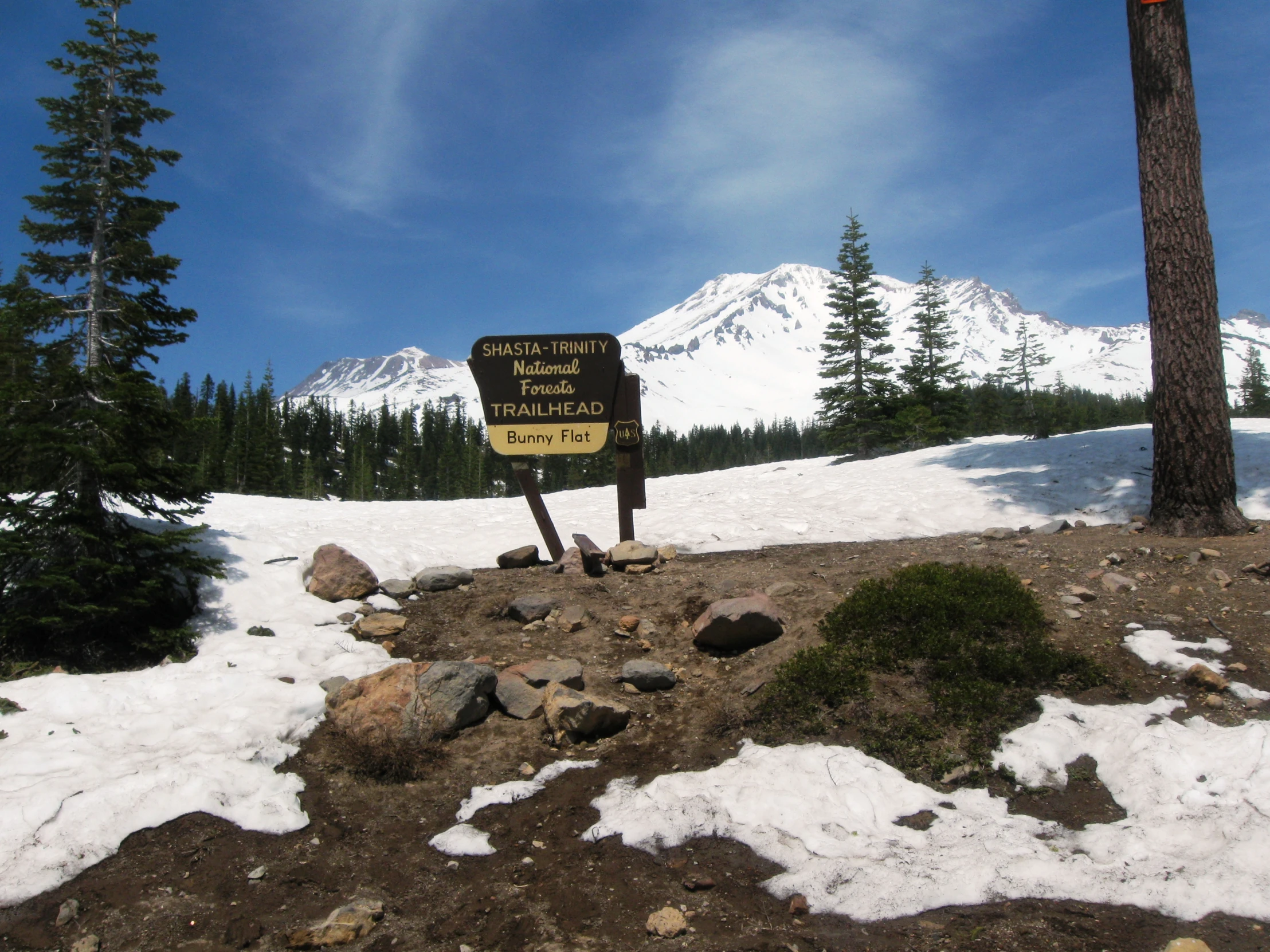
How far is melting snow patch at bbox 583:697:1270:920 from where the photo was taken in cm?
366

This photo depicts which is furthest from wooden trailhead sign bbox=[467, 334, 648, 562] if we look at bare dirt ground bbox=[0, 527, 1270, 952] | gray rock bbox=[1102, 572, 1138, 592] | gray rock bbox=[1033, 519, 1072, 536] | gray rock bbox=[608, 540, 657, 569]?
gray rock bbox=[1033, 519, 1072, 536]

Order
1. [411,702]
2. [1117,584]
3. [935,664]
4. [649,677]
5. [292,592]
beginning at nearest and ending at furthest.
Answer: [411,702], [935,664], [649,677], [1117,584], [292,592]

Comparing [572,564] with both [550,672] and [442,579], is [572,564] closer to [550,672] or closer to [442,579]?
[442,579]

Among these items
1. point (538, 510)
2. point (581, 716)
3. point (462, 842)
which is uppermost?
point (538, 510)

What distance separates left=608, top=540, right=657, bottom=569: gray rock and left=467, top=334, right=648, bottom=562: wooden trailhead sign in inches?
29.0

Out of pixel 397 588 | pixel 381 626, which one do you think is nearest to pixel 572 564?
pixel 397 588

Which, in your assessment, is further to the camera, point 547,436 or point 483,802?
point 547,436

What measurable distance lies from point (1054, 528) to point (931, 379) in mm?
30295

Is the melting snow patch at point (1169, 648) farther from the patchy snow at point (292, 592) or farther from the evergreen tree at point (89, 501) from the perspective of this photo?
the evergreen tree at point (89, 501)

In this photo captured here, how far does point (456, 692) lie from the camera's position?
19.0ft

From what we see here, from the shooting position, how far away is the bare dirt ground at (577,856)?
348 centimetres

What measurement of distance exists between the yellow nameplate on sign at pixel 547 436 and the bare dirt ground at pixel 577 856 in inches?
135

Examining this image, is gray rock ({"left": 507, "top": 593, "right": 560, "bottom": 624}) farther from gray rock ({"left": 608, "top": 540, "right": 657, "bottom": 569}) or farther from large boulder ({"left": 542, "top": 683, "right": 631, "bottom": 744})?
large boulder ({"left": 542, "top": 683, "right": 631, "bottom": 744})

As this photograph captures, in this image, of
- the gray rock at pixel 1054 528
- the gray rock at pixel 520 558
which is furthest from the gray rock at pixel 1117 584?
the gray rock at pixel 520 558
